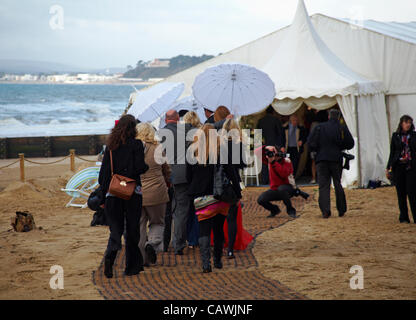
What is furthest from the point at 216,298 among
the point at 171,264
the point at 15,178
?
the point at 15,178

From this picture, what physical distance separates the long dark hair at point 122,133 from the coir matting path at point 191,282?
4.81 feet

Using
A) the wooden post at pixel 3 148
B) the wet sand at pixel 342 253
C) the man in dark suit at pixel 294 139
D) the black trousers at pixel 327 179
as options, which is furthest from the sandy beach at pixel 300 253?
the wooden post at pixel 3 148

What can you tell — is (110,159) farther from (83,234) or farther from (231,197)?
(83,234)

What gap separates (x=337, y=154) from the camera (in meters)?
9.82

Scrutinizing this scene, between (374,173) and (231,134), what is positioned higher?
(231,134)

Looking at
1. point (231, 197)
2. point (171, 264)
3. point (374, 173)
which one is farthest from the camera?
point (374, 173)

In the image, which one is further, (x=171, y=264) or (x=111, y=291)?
(x=171, y=264)

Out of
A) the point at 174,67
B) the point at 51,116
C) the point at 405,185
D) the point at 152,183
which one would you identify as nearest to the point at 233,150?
the point at 152,183

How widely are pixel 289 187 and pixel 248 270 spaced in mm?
3409

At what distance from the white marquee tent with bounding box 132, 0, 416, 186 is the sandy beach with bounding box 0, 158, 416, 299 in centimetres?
218

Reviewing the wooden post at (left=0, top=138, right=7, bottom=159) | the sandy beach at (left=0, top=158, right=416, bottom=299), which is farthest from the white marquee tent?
the wooden post at (left=0, top=138, right=7, bottom=159)

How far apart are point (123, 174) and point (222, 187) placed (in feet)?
3.58

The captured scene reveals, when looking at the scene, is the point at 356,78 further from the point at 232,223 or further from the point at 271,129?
the point at 232,223

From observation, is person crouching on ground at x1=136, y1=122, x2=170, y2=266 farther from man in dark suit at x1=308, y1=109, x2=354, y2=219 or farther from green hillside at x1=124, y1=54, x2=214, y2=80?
green hillside at x1=124, y1=54, x2=214, y2=80
